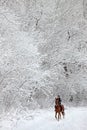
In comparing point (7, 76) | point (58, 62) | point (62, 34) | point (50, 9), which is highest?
point (50, 9)

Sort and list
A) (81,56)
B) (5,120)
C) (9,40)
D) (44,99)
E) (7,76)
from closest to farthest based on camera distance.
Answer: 1. (5,120)
2. (7,76)
3. (9,40)
4. (44,99)
5. (81,56)

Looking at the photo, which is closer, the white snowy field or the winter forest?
the white snowy field

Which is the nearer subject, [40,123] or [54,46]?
[40,123]

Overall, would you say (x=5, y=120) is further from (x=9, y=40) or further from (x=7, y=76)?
(x=9, y=40)

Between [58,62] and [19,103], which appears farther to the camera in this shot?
[58,62]

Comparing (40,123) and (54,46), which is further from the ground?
(54,46)

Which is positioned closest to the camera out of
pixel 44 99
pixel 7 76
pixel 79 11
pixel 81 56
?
pixel 7 76

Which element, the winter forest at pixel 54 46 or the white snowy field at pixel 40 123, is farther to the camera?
the winter forest at pixel 54 46

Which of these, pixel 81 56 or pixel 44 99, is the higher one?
pixel 81 56

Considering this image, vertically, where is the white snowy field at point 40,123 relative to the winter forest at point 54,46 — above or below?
below

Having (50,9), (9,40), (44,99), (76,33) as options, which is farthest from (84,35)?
(9,40)

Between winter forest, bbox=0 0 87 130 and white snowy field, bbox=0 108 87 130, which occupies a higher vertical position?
winter forest, bbox=0 0 87 130

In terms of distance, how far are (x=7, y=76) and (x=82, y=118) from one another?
188 inches

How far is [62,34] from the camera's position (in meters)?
31.0
